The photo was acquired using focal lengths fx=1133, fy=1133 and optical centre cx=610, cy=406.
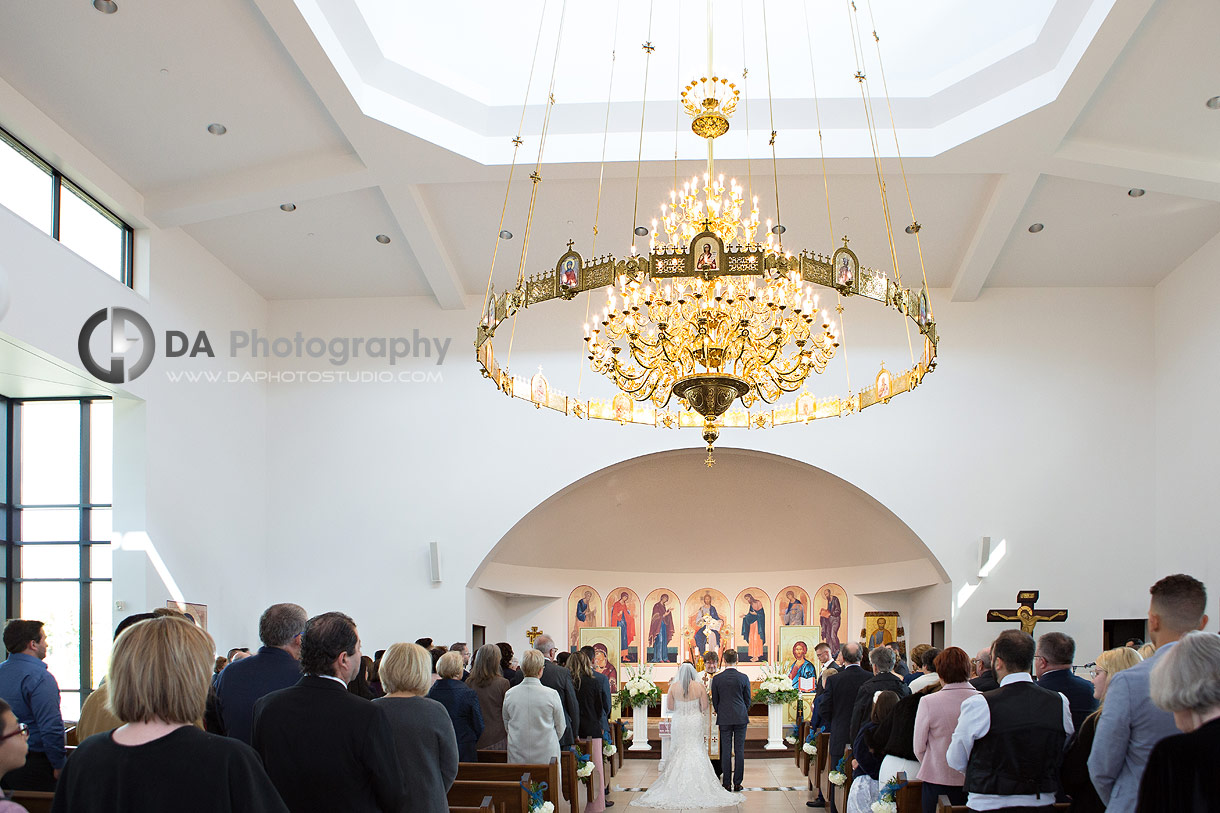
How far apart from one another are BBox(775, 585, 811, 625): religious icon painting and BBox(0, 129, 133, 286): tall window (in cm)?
1149

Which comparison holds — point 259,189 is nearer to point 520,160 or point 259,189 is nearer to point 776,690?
point 520,160

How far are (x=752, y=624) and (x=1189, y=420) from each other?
7755 mm

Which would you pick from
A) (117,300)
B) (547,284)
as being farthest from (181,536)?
(547,284)

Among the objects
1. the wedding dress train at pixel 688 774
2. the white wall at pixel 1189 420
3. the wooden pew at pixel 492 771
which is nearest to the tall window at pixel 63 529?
the wedding dress train at pixel 688 774

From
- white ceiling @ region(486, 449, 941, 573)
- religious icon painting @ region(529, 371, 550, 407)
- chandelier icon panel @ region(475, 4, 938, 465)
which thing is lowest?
white ceiling @ region(486, 449, 941, 573)

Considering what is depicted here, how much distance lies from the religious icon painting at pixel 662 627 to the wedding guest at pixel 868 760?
1161cm

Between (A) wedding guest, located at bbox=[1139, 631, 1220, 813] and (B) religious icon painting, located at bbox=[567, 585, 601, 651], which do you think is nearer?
(A) wedding guest, located at bbox=[1139, 631, 1220, 813]

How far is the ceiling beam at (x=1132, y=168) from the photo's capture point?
40.5 ft

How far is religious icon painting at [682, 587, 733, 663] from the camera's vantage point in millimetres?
19312

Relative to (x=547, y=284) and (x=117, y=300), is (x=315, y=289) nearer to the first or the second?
(x=117, y=300)

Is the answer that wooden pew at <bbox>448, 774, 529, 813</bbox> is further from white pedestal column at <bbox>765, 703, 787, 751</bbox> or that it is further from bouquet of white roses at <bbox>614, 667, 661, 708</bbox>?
white pedestal column at <bbox>765, 703, 787, 751</bbox>

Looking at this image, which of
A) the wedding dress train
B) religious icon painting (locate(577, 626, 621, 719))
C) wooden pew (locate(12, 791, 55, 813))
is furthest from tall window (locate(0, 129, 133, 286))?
religious icon painting (locate(577, 626, 621, 719))

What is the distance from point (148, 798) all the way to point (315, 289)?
561 inches

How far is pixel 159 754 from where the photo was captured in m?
2.74
